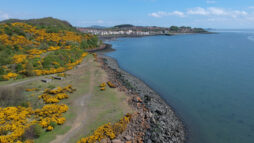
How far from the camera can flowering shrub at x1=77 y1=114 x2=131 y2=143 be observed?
1585 cm

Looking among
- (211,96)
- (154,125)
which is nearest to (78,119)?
(154,125)

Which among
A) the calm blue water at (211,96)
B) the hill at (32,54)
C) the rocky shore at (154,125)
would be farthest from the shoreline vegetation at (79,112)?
the calm blue water at (211,96)

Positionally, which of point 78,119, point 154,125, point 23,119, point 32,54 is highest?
point 32,54

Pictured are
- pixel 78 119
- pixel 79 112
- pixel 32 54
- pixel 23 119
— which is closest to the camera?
pixel 23 119

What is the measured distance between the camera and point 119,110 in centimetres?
2195

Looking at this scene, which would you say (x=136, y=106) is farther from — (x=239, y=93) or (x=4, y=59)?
(x=4, y=59)

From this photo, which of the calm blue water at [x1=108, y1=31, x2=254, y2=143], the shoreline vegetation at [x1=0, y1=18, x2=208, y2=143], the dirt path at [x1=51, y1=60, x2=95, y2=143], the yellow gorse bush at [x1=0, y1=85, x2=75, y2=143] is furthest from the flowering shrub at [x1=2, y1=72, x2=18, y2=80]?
the calm blue water at [x1=108, y1=31, x2=254, y2=143]

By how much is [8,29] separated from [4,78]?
39827 millimetres

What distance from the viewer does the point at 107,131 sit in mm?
17219

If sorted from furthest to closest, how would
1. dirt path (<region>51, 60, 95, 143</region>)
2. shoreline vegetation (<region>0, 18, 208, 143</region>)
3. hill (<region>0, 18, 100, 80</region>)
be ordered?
hill (<region>0, 18, 100, 80</region>) → shoreline vegetation (<region>0, 18, 208, 143</region>) → dirt path (<region>51, 60, 95, 143</region>)

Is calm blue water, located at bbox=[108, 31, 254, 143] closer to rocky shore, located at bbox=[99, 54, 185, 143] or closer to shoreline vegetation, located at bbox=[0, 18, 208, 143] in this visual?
rocky shore, located at bbox=[99, 54, 185, 143]

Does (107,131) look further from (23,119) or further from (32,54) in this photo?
(32,54)

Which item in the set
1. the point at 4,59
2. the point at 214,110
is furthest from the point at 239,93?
the point at 4,59

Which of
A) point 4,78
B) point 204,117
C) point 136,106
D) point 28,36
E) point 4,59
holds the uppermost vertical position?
point 28,36
